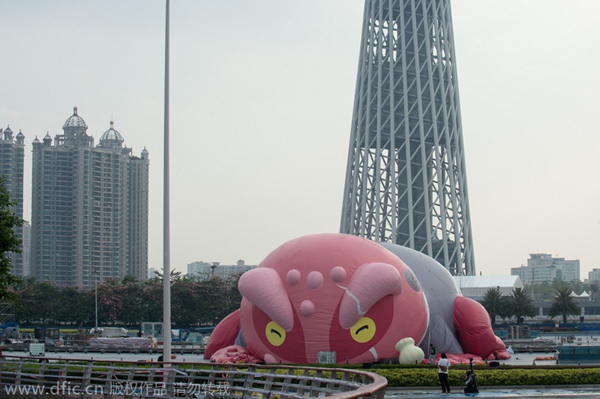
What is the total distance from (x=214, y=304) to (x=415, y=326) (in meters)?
66.2

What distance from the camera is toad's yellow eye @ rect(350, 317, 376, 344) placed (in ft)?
112

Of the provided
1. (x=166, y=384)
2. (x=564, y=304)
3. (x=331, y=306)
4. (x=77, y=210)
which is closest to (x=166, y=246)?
(x=166, y=384)

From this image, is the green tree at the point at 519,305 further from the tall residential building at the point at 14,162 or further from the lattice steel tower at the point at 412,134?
the tall residential building at the point at 14,162

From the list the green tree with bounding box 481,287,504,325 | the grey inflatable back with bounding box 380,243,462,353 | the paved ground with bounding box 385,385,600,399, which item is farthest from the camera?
the green tree with bounding box 481,287,504,325

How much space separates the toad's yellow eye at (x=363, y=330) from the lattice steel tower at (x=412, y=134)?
216 ft

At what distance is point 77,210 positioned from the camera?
162 metres

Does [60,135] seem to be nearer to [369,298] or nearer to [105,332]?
[105,332]

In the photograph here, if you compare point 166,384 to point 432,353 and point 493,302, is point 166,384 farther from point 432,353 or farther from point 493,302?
point 493,302

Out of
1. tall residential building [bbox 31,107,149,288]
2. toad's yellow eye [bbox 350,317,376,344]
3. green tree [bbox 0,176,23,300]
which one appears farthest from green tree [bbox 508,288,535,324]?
tall residential building [bbox 31,107,149,288]

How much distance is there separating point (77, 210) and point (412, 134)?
78.3 m

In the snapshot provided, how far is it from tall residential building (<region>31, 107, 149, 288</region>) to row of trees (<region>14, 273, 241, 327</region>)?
5432 centimetres

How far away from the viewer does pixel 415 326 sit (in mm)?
35312

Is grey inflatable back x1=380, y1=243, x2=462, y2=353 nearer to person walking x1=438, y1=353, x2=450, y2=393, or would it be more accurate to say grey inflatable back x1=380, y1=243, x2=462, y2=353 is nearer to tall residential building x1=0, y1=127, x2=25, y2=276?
person walking x1=438, y1=353, x2=450, y2=393

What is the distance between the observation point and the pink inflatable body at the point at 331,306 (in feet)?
112
